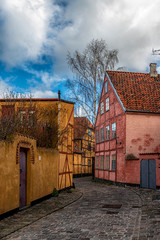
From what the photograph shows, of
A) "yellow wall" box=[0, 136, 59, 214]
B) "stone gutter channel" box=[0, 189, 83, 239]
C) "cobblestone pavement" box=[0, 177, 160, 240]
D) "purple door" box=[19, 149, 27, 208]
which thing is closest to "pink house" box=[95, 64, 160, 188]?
"yellow wall" box=[0, 136, 59, 214]

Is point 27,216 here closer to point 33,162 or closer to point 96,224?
point 96,224

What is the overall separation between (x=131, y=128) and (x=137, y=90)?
4012mm

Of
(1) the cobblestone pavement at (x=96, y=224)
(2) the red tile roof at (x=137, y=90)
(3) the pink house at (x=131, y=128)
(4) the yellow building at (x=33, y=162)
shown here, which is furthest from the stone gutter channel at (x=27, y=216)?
(2) the red tile roof at (x=137, y=90)

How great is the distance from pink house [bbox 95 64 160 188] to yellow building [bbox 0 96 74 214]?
16.0 feet

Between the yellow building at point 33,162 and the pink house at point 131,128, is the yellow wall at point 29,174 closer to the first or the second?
the yellow building at point 33,162

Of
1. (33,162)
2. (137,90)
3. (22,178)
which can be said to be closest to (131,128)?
(137,90)

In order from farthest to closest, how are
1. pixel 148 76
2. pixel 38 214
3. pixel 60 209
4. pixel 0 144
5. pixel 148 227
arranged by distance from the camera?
pixel 148 76, pixel 60 209, pixel 38 214, pixel 0 144, pixel 148 227

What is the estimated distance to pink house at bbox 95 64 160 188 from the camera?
2048 cm

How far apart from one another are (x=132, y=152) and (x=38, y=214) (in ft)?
42.6

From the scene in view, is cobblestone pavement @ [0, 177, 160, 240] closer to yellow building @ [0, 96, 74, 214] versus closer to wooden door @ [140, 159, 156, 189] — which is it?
yellow building @ [0, 96, 74, 214]

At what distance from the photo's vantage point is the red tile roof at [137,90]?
22641 mm

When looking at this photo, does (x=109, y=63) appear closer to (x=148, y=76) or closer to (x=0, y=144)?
(x=148, y=76)

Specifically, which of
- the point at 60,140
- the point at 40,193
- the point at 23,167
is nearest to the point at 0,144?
the point at 23,167

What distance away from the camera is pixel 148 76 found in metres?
26.5
